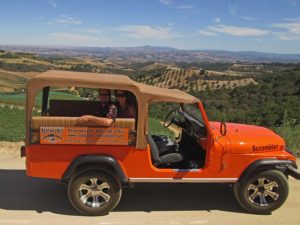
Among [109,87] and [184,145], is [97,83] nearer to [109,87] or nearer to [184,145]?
[109,87]

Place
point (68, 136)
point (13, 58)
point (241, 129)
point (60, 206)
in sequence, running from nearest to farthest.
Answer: point (68, 136) → point (60, 206) → point (241, 129) → point (13, 58)

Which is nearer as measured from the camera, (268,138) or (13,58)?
(268,138)

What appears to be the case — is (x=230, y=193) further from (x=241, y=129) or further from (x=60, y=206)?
(x=60, y=206)

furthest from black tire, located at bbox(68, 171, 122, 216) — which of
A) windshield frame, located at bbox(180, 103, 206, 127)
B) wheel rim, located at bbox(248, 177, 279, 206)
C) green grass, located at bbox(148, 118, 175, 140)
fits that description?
green grass, located at bbox(148, 118, 175, 140)

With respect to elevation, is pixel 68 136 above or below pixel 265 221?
above

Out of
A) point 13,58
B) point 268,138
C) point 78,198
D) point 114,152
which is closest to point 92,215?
point 78,198

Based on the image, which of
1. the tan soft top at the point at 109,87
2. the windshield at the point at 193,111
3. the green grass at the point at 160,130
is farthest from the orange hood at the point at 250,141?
the green grass at the point at 160,130

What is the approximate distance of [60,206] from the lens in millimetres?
6078

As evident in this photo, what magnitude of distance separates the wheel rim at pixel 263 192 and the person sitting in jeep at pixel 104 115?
2.27m

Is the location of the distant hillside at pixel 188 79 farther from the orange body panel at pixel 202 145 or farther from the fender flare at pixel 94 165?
the fender flare at pixel 94 165

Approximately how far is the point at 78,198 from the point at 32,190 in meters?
1.45

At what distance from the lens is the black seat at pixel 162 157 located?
5906 mm

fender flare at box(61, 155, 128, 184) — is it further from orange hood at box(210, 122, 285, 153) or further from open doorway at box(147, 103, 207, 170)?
orange hood at box(210, 122, 285, 153)

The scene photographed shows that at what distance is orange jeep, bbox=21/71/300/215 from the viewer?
5.51m
